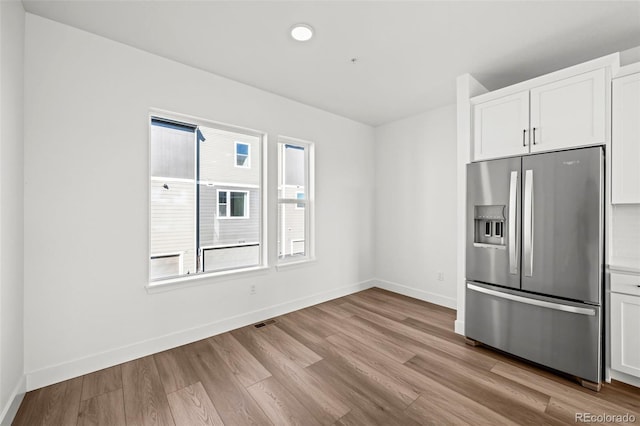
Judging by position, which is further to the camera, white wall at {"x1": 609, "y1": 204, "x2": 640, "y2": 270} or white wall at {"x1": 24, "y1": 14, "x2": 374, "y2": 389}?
white wall at {"x1": 609, "y1": 204, "x2": 640, "y2": 270}

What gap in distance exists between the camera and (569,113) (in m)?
2.20

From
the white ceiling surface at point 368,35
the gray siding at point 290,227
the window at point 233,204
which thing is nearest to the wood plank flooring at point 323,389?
the gray siding at point 290,227

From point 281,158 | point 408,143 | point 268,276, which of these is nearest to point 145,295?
point 268,276

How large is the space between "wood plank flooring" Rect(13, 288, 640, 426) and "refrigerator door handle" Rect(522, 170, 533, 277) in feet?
2.88

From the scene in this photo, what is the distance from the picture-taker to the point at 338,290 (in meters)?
4.13

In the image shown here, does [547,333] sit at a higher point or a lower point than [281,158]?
lower

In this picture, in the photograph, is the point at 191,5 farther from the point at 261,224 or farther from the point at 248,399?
the point at 248,399

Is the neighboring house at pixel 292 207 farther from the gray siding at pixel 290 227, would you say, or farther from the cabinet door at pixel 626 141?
the cabinet door at pixel 626 141

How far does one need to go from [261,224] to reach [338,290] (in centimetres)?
166

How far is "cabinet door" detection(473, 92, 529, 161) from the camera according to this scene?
2.43 metres

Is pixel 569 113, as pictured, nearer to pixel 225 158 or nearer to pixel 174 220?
pixel 225 158

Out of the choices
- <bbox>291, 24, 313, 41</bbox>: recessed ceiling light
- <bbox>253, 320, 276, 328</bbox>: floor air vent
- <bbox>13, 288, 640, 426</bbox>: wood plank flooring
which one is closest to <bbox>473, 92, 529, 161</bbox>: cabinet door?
<bbox>291, 24, 313, 41</bbox>: recessed ceiling light

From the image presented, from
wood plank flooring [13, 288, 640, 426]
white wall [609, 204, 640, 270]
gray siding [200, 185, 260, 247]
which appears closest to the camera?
wood plank flooring [13, 288, 640, 426]

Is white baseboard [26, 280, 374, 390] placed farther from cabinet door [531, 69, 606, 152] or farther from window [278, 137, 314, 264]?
cabinet door [531, 69, 606, 152]
